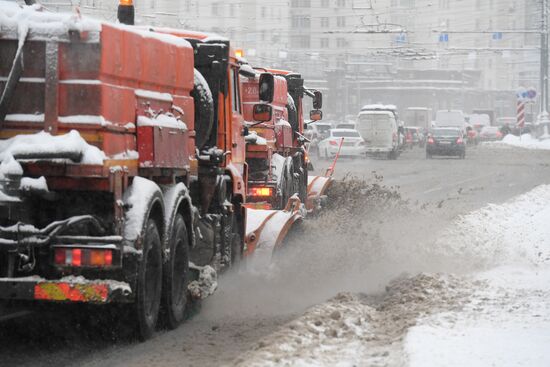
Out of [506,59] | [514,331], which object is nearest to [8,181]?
[514,331]

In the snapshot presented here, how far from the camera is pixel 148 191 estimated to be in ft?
28.0

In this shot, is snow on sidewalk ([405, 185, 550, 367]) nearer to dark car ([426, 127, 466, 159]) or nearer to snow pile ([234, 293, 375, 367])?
snow pile ([234, 293, 375, 367])

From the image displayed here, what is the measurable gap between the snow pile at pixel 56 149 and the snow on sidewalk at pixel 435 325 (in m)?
1.72

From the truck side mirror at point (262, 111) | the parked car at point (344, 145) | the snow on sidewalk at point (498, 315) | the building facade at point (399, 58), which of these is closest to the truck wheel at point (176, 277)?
the snow on sidewalk at point (498, 315)

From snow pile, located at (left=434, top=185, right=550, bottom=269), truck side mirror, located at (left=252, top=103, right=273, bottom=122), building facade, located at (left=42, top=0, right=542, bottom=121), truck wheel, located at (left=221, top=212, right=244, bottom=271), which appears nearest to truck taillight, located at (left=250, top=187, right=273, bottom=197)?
snow pile, located at (left=434, top=185, right=550, bottom=269)

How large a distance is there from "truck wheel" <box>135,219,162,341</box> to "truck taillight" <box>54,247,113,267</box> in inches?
16.8

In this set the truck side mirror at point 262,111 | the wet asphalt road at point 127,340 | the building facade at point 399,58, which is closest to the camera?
the wet asphalt road at point 127,340

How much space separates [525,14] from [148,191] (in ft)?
388

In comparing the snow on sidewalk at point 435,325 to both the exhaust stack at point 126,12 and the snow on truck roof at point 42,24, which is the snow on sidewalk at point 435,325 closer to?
the snow on truck roof at point 42,24

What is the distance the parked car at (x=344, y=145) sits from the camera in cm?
5309

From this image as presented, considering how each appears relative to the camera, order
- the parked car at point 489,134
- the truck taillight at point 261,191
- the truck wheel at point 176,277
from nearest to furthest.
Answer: the truck wheel at point 176,277 → the truck taillight at point 261,191 → the parked car at point 489,134

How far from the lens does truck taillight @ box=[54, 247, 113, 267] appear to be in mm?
7953

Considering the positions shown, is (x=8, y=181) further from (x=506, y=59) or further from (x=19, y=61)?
(x=506, y=59)

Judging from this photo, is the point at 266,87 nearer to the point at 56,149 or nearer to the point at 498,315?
the point at 498,315
